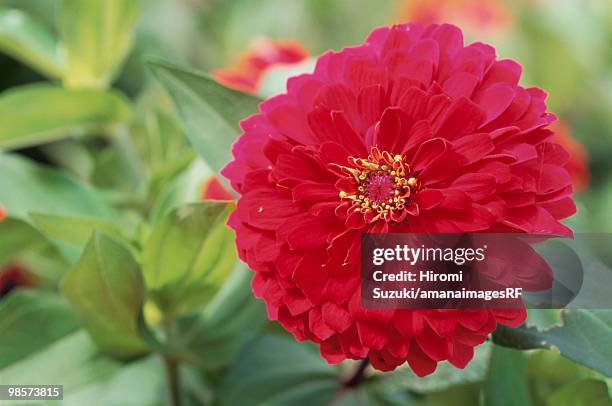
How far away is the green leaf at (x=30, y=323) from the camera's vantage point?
1.77 feet

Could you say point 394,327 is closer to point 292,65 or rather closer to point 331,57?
point 331,57

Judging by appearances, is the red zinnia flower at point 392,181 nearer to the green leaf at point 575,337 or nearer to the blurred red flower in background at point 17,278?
the green leaf at point 575,337

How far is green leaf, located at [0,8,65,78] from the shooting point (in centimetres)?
68

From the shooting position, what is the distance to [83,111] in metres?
0.66

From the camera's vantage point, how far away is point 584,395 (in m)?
0.43

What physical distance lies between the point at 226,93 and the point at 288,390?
25 cm

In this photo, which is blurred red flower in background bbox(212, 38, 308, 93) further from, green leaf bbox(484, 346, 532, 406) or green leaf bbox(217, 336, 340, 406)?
green leaf bbox(484, 346, 532, 406)

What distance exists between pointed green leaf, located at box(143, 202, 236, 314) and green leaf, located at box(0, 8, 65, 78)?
1.04 feet

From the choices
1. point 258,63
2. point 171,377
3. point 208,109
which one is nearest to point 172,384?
point 171,377

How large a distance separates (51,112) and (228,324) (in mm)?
267

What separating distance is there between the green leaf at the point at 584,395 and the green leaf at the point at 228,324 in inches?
9.3

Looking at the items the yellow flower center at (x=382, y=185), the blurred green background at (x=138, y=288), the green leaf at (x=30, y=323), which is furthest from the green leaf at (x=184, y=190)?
the yellow flower center at (x=382, y=185)

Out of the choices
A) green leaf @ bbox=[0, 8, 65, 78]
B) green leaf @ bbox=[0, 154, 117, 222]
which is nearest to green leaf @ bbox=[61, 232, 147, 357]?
green leaf @ bbox=[0, 154, 117, 222]

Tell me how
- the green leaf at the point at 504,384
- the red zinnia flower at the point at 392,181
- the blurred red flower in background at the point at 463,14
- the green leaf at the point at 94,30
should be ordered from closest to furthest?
the red zinnia flower at the point at 392,181 < the green leaf at the point at 504,384 < the green leaf at the point at 94,30 < the blurred red flower in background at the point at 463,14
